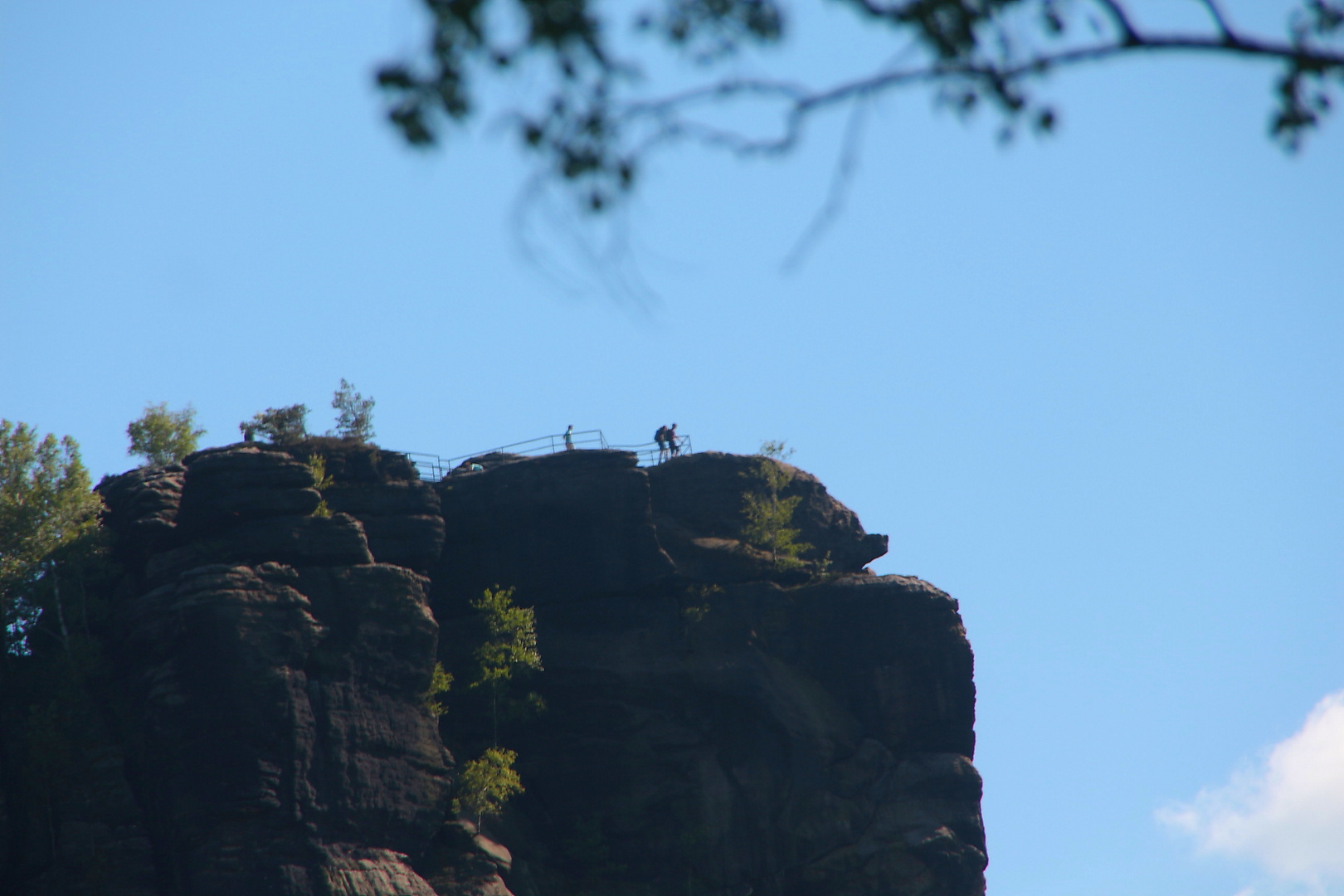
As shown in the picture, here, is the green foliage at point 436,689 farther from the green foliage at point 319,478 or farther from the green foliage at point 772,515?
the green foliage at point 772,515

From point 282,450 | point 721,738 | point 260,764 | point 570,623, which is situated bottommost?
point 260,764

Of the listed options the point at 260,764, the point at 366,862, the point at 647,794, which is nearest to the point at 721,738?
the point at 647,794

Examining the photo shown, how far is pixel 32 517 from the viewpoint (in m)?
46.3

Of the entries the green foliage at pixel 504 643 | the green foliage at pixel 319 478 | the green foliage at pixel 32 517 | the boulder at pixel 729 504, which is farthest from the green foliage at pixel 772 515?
the green foliage at pixel 32 517

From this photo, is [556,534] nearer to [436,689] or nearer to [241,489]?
[436,689]

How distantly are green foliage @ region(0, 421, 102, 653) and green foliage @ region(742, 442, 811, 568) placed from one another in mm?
26397

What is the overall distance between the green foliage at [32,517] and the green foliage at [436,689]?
1339cm

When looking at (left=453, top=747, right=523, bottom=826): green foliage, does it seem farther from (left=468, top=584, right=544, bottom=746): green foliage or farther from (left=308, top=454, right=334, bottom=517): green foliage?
(left=308, top=454, right=334, bottom=517): green foliage

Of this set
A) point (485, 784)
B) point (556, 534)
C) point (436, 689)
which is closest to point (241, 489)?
point (436, 689)

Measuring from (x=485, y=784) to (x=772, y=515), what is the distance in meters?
17.3

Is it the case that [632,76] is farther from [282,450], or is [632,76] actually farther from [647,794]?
[647,794]

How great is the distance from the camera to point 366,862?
42031mm

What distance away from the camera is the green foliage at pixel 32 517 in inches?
1766

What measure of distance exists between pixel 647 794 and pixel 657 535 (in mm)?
11151
